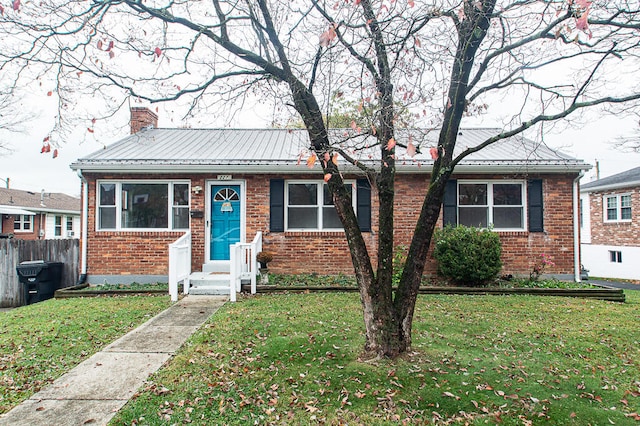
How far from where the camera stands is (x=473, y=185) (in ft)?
33.0

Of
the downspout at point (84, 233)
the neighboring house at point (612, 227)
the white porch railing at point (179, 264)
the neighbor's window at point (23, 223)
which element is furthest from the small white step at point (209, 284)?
the neighbor's window at point (23, 223)

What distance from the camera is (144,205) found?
9883mm

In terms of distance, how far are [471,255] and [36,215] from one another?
27286 mm

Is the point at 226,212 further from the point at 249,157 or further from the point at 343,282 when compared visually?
the point at 343,282

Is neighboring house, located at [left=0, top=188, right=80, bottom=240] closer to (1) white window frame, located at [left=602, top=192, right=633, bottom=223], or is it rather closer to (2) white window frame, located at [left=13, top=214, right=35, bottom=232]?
(2) white window frame, located at [left=13, top=214, right=35, bottom=232]

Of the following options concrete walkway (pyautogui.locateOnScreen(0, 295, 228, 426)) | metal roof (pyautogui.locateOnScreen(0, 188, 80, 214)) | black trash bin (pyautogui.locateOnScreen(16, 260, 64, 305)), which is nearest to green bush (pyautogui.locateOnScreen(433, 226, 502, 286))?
concrete walkway (pyautogui.locateOnScreen(0, 295, 228, 426))

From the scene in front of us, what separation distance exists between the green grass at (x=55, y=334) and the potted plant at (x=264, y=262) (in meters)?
2.16

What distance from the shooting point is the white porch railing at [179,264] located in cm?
809

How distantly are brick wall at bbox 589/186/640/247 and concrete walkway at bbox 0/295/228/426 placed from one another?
59.6 ft

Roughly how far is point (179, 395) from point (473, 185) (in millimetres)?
8584

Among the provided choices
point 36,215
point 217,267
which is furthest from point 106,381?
point 36,215

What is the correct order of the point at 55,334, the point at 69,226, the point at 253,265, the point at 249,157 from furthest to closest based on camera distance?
the point at 69,226
the point at 249,157
the point at 253,265
the point at 55,334

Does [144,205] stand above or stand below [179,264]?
above

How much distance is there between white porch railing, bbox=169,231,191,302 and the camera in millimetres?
8086
